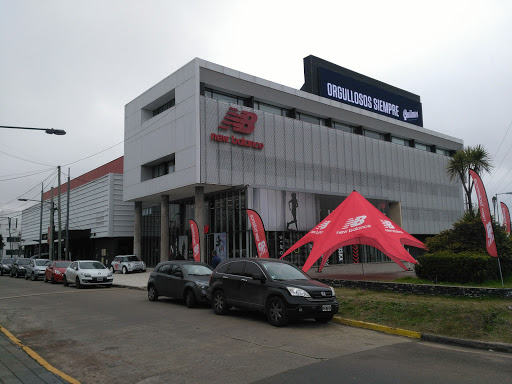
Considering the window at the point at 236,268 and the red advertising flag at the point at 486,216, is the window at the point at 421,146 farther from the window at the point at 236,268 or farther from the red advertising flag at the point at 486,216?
the window at the point at 236,268

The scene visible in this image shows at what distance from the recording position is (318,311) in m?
9.89

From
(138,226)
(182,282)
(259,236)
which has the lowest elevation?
(182,282)

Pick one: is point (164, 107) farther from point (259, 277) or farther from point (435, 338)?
point (435, 338)

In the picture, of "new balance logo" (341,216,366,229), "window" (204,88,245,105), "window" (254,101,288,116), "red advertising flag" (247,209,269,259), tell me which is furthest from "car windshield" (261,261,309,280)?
"window" (254,101,288,116)

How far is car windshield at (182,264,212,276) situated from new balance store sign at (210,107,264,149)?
1598 centimetres

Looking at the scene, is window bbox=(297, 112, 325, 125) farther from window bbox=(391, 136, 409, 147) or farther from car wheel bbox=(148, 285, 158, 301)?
car wheel bbox=(148, 285, 158, 301)

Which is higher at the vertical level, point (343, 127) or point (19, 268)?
point (343, 127)

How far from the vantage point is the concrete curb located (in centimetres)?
789

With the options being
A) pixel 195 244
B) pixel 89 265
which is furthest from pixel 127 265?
pixel 195 244

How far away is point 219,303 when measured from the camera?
39.3 ft

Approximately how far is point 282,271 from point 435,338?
4.05m

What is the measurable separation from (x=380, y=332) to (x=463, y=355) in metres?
2.39

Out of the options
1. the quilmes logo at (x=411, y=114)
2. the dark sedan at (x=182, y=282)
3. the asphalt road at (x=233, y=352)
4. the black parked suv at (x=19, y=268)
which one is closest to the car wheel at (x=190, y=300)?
the dark sedan at (x=182, y=282)

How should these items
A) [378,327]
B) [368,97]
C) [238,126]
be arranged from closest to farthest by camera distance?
[378,327] < [238,126] < [368,97]
